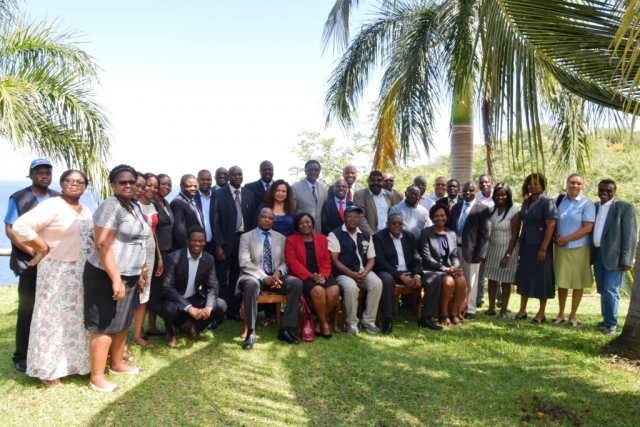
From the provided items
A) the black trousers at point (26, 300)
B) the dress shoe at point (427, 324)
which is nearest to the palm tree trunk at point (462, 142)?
the dress shoe at point (427, 324)

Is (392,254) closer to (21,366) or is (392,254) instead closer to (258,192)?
(258,192)

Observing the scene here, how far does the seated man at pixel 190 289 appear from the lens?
18.1ft

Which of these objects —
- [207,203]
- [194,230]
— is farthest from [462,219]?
[194,230]

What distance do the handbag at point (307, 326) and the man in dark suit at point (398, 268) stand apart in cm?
103

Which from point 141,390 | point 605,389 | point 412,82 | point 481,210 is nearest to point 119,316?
point 141,390

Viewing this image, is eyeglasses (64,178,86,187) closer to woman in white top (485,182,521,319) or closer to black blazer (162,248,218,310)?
black blazer (162,248,218,310)

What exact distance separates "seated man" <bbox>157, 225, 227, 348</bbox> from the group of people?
0.01 meters

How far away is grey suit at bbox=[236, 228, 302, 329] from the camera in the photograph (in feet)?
18.8

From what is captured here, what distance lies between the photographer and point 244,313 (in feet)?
19.0

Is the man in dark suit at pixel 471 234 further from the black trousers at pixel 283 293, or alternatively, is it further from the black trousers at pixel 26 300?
the black trousers at pixel 26 300

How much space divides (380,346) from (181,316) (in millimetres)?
2374

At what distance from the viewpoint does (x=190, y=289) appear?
224 inches

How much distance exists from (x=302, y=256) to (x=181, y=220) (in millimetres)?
1623

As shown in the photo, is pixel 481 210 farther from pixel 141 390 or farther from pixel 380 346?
pixel 141 390
